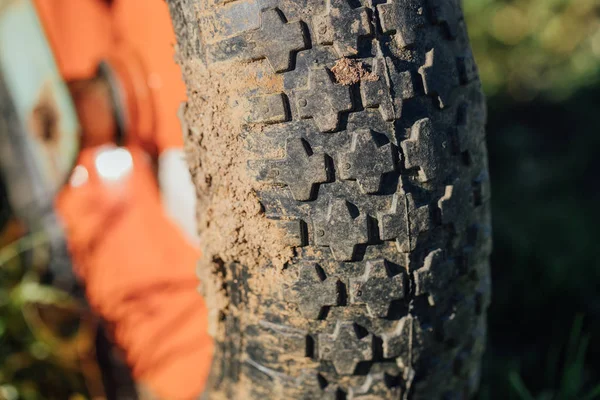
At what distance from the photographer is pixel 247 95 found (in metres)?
0.68

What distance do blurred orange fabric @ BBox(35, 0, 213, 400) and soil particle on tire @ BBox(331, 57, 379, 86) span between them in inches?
19.4

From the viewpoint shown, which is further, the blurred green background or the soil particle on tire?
the blurred green background

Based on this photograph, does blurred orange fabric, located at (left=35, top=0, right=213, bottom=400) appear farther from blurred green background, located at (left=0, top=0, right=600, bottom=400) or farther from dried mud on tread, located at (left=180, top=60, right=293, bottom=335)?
dried mud on tread, located at (left=180, top=60, right=293, bottom=335)

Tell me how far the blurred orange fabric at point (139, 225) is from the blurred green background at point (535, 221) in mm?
206

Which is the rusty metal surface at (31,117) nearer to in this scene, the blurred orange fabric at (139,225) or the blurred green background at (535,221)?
the blurred orange fabric at (139,225)

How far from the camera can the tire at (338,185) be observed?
65cm

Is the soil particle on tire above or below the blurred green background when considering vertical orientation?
above

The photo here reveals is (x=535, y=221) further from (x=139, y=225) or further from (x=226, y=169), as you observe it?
(x=226, y=169)

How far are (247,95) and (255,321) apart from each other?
0.33 m

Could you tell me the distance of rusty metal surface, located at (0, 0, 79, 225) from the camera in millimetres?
1261

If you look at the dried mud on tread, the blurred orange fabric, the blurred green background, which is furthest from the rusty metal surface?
the dried mud on tread

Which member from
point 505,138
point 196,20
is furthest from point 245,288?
point 505,138

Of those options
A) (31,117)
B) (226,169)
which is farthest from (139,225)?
(226,169)

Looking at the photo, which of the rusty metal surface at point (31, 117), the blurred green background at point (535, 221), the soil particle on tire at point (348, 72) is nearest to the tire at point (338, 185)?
the soil particle on tire at point (348, 72)
